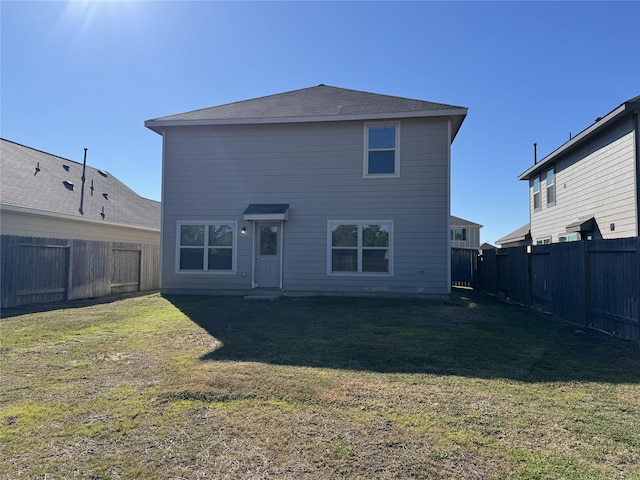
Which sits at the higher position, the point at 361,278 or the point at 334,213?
the point at 334,213

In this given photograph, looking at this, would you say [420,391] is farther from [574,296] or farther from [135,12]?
[135,12]

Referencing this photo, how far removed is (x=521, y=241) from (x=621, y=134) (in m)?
11.9

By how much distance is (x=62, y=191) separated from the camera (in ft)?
50.4

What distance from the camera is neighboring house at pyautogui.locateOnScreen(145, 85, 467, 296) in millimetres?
11258

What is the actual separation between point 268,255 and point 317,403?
858 cm

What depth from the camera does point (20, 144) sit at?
16234mm

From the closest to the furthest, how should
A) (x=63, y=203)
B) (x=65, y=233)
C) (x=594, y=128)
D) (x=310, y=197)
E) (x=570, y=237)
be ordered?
(x=594, y=128) → (x=310, y=197) → (x=570, y=237) → (x=65, y=233) → (x=63, y=203)

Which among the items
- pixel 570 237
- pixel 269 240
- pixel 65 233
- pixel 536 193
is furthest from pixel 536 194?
pixel 65 233

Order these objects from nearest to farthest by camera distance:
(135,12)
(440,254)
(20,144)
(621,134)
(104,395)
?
(104,395) < (135,12) < (621,134) < (440,254) < (20,144)

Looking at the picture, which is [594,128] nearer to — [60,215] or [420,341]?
[420,341]

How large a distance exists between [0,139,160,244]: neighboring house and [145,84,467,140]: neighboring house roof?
485 centimetres

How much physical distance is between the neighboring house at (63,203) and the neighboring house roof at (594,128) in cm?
1666

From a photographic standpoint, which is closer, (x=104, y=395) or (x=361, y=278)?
(x=104, y=395)

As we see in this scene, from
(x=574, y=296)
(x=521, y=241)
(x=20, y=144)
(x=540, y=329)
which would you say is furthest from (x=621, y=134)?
(x=20, y=144)
